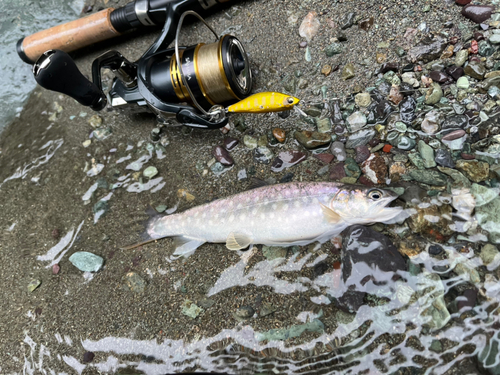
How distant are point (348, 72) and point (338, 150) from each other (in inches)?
26.6

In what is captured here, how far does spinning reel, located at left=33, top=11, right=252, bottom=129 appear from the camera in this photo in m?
2.31

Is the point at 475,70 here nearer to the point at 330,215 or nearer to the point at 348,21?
the point at 348,21

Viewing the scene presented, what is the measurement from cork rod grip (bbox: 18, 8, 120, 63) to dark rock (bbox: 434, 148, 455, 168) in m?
3.21

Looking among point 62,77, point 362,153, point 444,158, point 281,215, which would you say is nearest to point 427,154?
point 444,158

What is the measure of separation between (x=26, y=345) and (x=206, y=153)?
6.87 ft

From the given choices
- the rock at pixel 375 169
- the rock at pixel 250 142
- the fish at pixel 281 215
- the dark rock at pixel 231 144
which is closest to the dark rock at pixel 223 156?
the dark rock at pixel 231 144

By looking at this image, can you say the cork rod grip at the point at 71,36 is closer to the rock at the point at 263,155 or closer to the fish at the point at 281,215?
the rock at the point at 263,155

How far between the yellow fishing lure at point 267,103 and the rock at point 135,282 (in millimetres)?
1489

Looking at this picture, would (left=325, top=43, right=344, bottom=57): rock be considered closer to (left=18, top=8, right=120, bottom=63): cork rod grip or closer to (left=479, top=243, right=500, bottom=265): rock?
(left=479, top=243, right=500, bottom=265): rock

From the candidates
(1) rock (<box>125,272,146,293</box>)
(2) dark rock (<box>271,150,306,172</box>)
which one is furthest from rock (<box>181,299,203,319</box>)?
(2) dark rock (<box>271,150,306,172</box>)

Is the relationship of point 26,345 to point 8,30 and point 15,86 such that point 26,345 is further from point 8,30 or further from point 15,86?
point 8,30

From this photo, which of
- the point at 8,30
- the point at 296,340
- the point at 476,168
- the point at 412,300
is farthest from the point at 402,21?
the point at 8,30

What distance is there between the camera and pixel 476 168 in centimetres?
203

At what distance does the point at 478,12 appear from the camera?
7.49 feet
